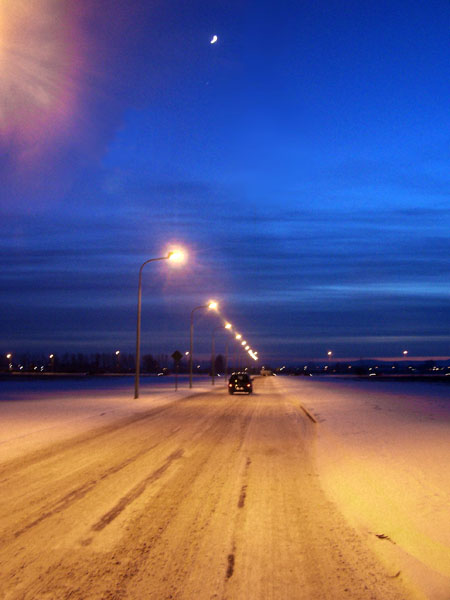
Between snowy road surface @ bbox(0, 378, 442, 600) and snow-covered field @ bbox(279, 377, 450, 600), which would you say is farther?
snow-covered field @ bbox(279, 377, 450, 600)

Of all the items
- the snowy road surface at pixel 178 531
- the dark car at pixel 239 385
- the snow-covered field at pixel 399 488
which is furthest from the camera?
the dark car at pixel 239 385

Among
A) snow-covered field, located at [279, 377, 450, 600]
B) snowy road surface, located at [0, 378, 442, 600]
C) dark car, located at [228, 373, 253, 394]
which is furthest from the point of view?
dark car, located at [228, 373, 253, 394]

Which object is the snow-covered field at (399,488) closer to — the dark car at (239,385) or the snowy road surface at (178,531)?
the snowy road surface at (178,531)

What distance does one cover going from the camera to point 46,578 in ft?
18.3

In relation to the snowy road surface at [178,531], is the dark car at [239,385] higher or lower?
higher

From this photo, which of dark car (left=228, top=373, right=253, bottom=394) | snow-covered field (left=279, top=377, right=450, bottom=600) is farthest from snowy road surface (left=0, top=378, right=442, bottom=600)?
dark car (left=228, top=373, right=253, bottom=394)

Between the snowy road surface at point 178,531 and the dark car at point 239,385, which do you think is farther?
the dark car at point 239,385

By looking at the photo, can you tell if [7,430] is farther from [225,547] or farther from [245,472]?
[225,547]

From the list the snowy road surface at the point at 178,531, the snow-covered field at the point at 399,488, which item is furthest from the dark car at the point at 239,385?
the snowy road surface at the point at 178,531

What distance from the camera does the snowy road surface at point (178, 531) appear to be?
5.44 meters

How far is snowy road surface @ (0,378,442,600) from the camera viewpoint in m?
5.44

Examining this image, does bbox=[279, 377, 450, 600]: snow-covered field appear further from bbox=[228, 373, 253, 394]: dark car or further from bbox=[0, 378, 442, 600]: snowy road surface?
bbox=[228, 373, 253, 394]: dark car

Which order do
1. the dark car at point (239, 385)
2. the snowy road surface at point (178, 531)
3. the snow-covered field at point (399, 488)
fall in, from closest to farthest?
the snowy road surface at point (178, 531) < the snow-covered field at point (399, 488) < the dark car at point (239, 385)

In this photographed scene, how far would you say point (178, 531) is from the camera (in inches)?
285
